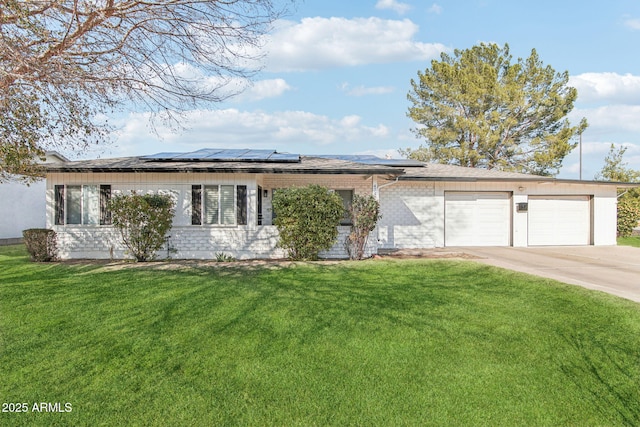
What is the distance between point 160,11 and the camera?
691 centimetres

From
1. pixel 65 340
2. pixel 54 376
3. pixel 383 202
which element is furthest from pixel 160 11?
pixel 383 202

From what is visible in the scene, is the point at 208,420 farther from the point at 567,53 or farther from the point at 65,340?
the point at 567,53

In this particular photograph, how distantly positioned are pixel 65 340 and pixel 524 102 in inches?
1022

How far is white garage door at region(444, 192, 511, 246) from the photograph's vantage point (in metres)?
15.0

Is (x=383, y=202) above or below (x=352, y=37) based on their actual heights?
below

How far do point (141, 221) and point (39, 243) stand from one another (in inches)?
127

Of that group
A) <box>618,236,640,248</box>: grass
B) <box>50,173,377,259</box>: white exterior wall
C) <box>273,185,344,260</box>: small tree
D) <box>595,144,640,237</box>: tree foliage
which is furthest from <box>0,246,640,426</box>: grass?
<box>595,144,640,237</box>: tree foliage

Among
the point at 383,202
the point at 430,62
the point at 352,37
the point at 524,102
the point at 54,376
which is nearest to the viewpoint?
the point at 54,376

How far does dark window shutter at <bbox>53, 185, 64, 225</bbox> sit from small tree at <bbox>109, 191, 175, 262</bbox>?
2357mm

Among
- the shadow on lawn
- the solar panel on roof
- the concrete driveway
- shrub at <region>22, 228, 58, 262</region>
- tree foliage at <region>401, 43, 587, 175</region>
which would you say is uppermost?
tree foliage at <region>401, 43, 587, 175</region>

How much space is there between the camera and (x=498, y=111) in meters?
23.5

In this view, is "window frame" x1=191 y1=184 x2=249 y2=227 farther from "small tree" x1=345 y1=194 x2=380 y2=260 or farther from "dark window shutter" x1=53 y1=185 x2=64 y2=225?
"dark window shutter" x1=53 y1=185 x2=64 y2=225

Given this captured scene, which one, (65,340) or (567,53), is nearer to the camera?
(65,340)

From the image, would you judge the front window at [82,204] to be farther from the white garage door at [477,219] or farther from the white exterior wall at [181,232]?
the white garage door at [477,219]
